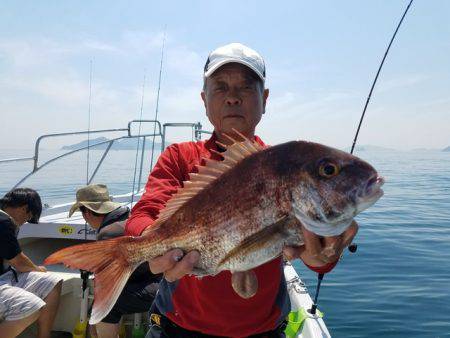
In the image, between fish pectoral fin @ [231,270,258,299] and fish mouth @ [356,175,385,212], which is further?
fish pectoral fin @ [231,270,258,299]

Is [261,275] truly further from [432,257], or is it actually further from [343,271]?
[432,257]

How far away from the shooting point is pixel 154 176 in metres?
2.63

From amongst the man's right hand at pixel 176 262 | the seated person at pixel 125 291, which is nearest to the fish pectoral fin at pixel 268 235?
the man's right hand at pixel 176 262

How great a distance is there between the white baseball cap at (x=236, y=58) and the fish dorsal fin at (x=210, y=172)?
75 cm

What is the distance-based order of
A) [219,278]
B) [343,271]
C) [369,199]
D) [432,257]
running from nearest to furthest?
[369,199] → [219,278] → [343,271] → [432,257]

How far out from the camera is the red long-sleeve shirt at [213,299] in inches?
96.9

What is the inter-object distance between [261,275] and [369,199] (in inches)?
39.3

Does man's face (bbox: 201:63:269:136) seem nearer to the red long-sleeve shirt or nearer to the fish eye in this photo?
the red long-sleeve shirt

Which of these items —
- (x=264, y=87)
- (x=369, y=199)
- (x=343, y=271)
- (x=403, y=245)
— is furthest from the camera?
(x=403, y=245)

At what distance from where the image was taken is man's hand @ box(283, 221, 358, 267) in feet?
6.31

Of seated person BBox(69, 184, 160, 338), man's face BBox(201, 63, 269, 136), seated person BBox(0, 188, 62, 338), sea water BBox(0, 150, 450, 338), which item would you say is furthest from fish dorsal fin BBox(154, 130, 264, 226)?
sea water BBox(0, 150, 450, 338)

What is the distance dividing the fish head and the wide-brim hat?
4285 mm

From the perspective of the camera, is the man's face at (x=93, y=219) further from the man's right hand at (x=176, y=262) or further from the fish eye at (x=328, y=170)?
the fish eye at (x=328, y=170)

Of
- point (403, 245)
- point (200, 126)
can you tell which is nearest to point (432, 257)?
point (403, 245)
